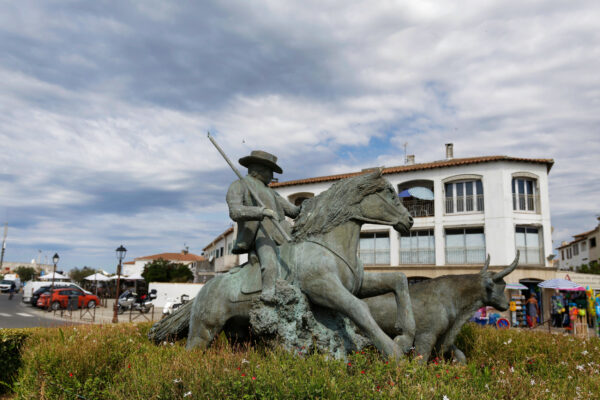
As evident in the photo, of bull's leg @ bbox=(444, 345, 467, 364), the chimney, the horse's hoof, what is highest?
the chimney

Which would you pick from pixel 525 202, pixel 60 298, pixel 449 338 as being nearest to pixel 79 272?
pixel 60 298

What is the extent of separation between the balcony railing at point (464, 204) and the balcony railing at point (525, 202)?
1.87 metres

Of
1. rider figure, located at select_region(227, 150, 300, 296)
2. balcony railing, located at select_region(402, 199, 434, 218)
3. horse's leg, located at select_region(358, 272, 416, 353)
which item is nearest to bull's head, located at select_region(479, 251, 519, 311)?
horse's leg, located at select_region(358, 272, 416, 353)

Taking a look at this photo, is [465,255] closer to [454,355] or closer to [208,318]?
[454,355]

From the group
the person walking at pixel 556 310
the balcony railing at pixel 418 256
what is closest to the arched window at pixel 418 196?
the balcony railing at pixel 418 256

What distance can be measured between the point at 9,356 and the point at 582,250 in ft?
183

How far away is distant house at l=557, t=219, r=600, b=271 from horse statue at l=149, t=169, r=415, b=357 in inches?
1772

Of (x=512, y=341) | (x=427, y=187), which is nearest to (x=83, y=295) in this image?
(x=427, y=187)

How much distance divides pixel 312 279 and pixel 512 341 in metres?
3.35

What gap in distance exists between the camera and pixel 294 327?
394 centimetres

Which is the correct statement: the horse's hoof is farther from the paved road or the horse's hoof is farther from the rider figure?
the paved road

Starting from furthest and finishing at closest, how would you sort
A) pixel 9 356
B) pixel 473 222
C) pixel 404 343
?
1. pixel 473 222
2. pixel 9 356
3. pixel 404 343

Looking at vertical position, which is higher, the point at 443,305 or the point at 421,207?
the point at 421,207

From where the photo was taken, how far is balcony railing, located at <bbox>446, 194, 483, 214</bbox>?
81.9 ft
